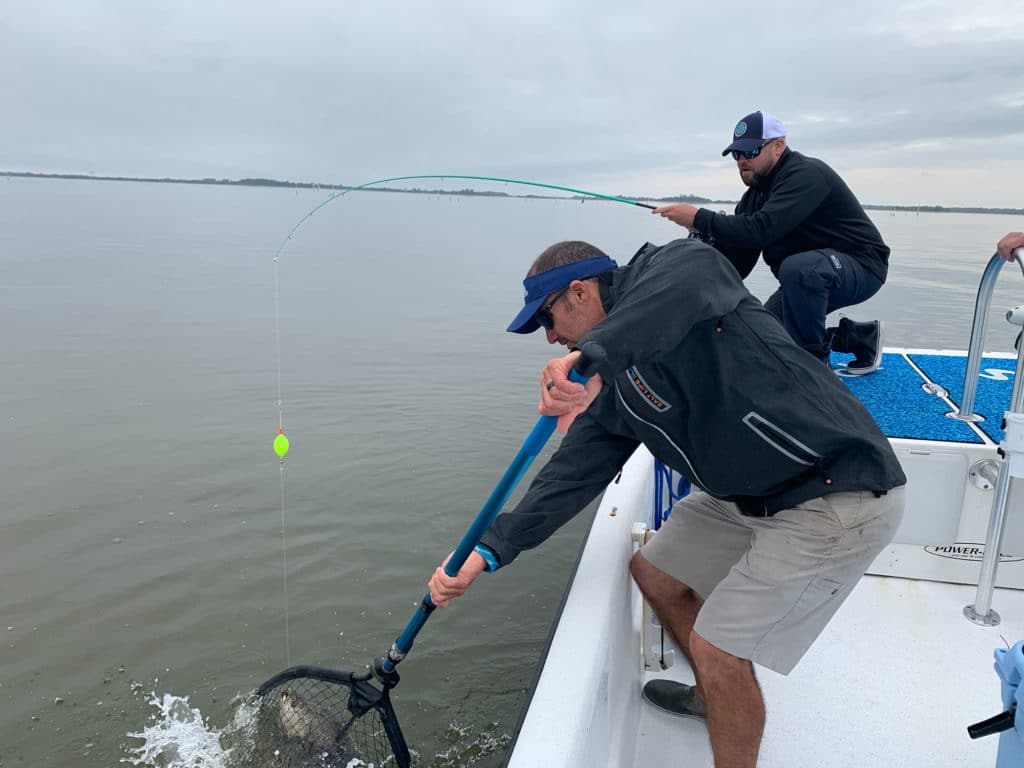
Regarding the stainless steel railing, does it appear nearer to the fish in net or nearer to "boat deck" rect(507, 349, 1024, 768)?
"boat deck" rect(507, 349, 1024, 768)

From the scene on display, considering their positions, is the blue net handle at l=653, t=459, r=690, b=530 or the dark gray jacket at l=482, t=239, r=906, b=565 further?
the blue net handle at l=653, t=459, r=690, b=530

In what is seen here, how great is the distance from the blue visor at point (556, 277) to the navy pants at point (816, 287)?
2.05 meters

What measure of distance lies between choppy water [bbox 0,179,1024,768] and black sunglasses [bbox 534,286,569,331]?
239 cm

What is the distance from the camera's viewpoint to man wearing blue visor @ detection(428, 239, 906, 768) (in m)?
1.97

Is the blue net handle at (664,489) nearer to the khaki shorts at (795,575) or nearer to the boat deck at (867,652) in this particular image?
the boat deck at (867,652)

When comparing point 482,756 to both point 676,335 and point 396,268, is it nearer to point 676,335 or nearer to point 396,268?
point 676,335

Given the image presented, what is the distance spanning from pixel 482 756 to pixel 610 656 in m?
1.68

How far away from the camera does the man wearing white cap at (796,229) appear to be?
3.66 meters

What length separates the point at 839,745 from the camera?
2.57 m

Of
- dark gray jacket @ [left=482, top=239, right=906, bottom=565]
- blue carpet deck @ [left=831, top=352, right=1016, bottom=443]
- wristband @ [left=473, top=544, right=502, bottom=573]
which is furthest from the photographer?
blue carpet deck @ [left=831, top=352, right=1016, bottom=443]

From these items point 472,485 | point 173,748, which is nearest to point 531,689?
point 173,748

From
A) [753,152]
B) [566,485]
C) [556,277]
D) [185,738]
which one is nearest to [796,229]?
[753,152]

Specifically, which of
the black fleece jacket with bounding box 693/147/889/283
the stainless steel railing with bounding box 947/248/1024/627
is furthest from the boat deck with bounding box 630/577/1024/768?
the black fleece jacket with bounding box 693/147/889/283

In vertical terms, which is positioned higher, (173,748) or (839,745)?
(839,745)
